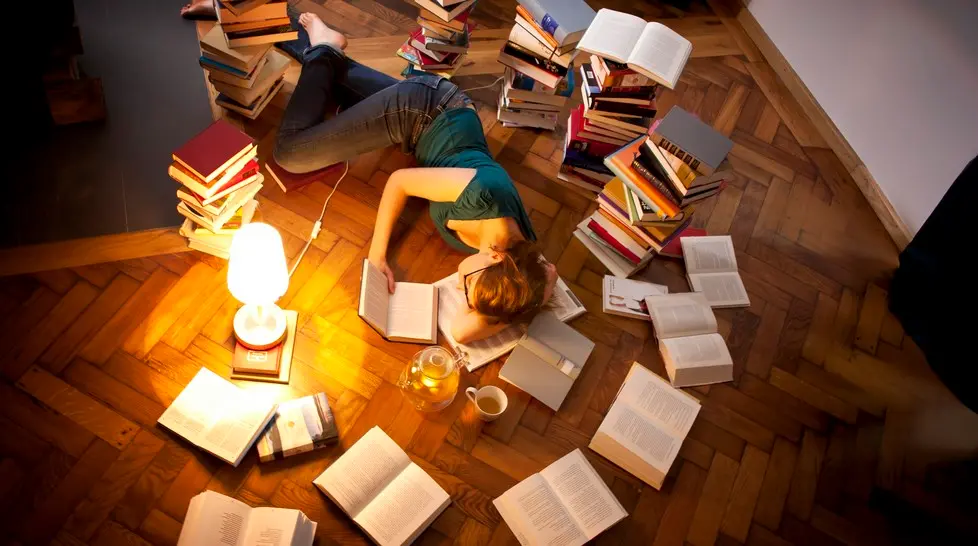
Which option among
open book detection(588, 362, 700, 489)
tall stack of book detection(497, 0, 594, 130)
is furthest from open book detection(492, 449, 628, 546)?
tall stack of book detection(497, 0, 594, 130)

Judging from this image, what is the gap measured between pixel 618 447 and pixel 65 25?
2578 mm

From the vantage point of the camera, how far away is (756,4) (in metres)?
3.92

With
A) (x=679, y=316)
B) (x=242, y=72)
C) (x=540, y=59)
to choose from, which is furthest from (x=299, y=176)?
(x=679, y=316)

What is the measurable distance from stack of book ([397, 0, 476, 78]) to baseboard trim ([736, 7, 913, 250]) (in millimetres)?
1644

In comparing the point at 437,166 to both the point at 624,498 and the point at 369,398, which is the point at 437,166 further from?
the point at 624,498

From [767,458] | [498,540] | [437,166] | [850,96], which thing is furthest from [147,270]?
[850,96]

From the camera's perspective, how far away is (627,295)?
2943 mm

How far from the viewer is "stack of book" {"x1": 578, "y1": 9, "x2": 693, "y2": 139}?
2.71m

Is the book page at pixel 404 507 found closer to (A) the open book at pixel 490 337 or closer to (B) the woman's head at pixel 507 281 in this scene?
(A) the open book at pixel 490 337

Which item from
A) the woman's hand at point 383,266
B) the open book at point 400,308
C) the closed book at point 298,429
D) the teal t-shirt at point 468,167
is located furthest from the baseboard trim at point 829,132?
the closed book at point 298,429

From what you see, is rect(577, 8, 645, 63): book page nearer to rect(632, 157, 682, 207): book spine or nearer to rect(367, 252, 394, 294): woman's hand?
rect(632, 157, 682, 207): book spine

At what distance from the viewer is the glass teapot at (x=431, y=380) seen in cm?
247

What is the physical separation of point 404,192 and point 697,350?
49.6 inches

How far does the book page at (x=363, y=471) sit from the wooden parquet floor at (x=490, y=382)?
6cm
